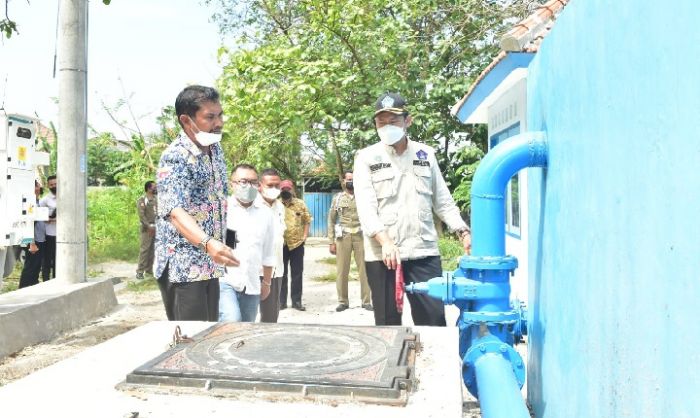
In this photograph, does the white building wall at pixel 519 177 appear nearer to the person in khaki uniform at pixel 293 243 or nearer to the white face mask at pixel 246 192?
the person in khaki uniform at pixel 293 243

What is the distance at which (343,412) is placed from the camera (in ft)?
6.43

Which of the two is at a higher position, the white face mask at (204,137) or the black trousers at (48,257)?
the white face mask at (204,137)

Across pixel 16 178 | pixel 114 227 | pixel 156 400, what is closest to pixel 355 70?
pixel 16 178

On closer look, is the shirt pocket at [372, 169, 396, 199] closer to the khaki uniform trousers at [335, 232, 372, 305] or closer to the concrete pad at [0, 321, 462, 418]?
the concrete pad at [0, 321, 462, 418]

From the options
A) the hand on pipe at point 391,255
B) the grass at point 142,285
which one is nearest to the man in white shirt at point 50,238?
the grass at point 142,285

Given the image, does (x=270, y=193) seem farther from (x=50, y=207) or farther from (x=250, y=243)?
(x=50, y=207)

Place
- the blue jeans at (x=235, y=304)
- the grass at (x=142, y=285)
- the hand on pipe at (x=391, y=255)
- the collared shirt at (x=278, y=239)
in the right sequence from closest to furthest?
the hand on pipe at (x=391, y=255)
the blue jeans at (x=235, y=304)
the collared shirt at (x=278, y=239)
the grass at (x=142, y=285)

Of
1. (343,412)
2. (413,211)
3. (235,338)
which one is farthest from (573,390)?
(413,211)

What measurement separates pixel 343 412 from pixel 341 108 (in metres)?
10.4

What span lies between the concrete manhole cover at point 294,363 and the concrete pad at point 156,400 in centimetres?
5

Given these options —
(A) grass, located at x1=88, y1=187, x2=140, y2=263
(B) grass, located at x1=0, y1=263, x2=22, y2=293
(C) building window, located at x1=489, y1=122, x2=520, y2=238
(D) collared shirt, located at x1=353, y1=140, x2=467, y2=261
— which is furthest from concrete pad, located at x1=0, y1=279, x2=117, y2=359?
(A) grass, located at x1=88, y1=187, x2=140, y2=263

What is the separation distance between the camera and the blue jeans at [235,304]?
4121mm

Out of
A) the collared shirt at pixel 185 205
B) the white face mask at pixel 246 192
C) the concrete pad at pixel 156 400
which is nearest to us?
the concrete pad at pixel 156 400

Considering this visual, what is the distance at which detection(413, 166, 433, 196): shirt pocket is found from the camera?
4.04m
